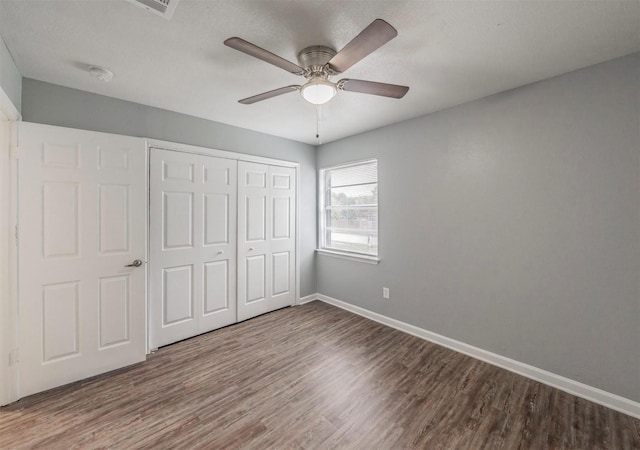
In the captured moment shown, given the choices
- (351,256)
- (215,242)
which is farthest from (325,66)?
(351,256)

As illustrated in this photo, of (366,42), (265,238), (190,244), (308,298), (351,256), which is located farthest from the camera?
(308,298)

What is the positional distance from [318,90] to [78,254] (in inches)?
92.2

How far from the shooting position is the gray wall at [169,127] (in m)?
2.17

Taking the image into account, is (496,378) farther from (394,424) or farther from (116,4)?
(116,4)

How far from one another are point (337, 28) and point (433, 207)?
1.99 meters

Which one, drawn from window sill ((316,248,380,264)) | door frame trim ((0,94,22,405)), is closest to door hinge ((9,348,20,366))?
door frame trim ((0,94,22,405))

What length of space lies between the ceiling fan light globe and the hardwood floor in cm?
216

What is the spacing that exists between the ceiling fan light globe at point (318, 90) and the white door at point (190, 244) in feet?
5.85

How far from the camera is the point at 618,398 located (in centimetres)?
183

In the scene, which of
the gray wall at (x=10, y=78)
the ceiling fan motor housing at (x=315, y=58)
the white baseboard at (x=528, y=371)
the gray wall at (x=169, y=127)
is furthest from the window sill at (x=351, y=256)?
the gray wall at (x=10, y=78)

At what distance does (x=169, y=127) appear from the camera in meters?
2.77

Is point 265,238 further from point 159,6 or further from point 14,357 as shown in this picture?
point 159,6

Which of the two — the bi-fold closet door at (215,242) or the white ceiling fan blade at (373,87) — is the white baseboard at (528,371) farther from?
the white ceiling fan blade at (373,87)

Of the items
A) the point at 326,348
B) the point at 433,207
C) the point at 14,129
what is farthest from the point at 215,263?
the point at 433,207
